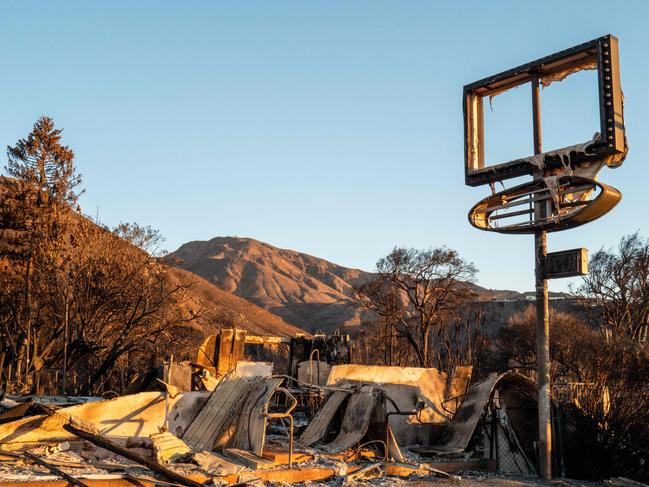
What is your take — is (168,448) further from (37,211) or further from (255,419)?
(37,211)

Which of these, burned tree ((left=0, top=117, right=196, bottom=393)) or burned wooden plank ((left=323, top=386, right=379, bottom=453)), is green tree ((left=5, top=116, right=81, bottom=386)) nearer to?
burned tree ((left=0, top=117, right=196, bottom=393))

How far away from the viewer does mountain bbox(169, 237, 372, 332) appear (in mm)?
121062

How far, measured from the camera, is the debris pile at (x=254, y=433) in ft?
33.0

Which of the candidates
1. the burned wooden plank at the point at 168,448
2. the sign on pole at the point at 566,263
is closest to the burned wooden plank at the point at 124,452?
the burned wooden plank at the point at 168,448

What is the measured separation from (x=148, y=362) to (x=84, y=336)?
5997mm

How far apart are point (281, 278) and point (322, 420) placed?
13495 cm

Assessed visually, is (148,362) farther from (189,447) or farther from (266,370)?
(189,447)

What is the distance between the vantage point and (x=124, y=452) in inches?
392

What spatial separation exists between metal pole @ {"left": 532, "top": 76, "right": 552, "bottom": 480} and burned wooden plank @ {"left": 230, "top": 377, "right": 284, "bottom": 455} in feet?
15.1

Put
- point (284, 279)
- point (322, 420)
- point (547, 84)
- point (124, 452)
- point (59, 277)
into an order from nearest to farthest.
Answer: point (124, 452), point (547, 84), point (322, 420), point (59, 277), point (284, 279)

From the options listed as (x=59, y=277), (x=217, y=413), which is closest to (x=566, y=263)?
(x=217, y=413)

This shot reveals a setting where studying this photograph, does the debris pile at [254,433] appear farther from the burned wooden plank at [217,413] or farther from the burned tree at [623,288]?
the burned tree at [623,288]

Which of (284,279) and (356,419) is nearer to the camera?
(356,419)

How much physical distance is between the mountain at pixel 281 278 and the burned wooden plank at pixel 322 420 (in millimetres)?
87096
